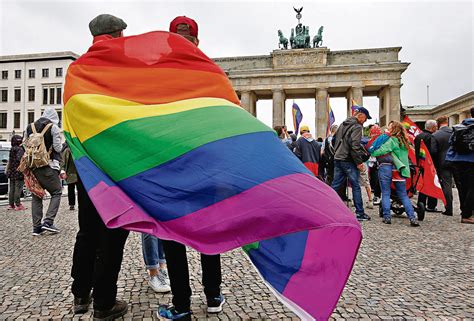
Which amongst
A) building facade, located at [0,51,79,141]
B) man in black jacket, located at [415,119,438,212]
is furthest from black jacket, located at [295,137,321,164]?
building facade, located at [0,51,79,141]

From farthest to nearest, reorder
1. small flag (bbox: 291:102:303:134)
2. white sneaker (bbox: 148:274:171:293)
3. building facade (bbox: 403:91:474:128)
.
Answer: building facade (bbox: 403:91:474:128), small flag (bbox: 291:102:303:134), white sneaker (bbox: 148:274:171:293)

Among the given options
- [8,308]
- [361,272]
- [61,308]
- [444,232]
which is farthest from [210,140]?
[444,232]

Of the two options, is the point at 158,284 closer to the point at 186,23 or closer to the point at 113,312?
the point at 113,312

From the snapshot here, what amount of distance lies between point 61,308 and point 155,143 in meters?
1.62

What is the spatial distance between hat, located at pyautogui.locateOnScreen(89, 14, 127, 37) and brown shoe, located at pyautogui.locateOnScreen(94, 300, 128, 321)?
1931 millimetres

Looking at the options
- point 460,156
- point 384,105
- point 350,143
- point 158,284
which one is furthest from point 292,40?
point 158,284

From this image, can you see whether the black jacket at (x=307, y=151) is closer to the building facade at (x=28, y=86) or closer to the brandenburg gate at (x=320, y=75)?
the brandenburg gate at (x=320, y=75)

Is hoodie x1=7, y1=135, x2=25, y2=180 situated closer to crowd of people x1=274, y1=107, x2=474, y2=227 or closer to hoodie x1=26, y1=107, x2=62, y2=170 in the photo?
hoodie x1=26, y1=107, x2=62, y2=170

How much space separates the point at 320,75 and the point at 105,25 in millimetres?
45583

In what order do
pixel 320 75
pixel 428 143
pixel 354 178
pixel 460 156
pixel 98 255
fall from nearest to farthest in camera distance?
pixel 98 255
pixel 354 178
pixel 460 156
pixel 428 143
pixel 320 75

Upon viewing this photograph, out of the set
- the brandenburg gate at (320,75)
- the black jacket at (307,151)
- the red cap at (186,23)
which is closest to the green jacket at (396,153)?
the black jacket at (307,151)

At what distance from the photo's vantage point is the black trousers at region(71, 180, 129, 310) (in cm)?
257

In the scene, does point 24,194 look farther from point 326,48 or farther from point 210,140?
point 326,48

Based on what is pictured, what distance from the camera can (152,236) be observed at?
3293 millimetres
